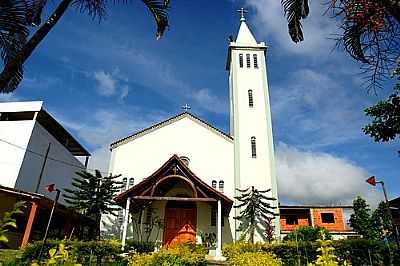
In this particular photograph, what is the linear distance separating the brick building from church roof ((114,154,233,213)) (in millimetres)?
21675

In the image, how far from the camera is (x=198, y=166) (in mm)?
20312

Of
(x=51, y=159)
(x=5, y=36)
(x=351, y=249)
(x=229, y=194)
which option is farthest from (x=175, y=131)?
(x=5, y=36)

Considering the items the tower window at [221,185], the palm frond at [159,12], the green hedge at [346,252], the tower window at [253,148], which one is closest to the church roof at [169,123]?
the tower window at [253,148]

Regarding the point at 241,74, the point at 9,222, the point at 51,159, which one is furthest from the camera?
the point at 241,74

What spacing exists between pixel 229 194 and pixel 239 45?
11.8 meters

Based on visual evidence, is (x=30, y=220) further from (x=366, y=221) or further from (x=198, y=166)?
(x=366, y=221)

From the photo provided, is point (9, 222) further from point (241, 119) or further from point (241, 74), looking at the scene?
point (241, 74)

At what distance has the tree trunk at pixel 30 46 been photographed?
3.75m

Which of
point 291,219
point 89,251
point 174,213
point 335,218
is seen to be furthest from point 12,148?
point 335,218

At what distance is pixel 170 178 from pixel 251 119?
7.82m

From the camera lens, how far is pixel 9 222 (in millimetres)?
1979

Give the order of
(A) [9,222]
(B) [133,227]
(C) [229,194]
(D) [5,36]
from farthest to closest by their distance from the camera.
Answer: (C) [229,194], (B) [133,227], (D) [5,36], (A) [9,222]

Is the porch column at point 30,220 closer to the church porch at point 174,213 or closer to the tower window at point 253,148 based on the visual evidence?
the church porch at point 174,213

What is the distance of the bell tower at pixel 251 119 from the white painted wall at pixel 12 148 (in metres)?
12.7
